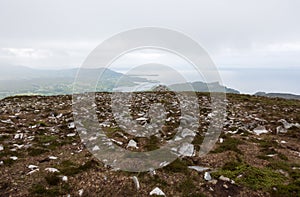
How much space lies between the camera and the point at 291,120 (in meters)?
17.4

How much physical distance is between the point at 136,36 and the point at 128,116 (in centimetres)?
701

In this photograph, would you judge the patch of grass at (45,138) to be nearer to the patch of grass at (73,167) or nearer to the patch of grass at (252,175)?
the patch of grass at (73,167)

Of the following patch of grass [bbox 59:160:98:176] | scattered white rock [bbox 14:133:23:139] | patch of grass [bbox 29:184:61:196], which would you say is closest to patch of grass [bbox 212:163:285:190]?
patch of grass [bbox 59:160:98:176]

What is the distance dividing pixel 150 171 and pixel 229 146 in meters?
4.97

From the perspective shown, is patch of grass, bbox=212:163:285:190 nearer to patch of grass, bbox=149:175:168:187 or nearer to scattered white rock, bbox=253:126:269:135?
patch of grass, bbox=149:175:168:187

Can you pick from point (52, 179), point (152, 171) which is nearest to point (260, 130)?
point (152, 171)

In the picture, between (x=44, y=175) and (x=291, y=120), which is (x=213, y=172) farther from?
(x=291, y=120)

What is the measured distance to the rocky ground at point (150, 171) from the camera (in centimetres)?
750

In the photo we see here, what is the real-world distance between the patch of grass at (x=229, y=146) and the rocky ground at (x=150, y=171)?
0.05 m

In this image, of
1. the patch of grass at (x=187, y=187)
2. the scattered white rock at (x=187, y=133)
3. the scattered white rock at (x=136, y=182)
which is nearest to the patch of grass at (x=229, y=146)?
the scattered white rock at (x=187, y=133)

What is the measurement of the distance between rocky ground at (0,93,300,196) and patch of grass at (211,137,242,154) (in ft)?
0.16

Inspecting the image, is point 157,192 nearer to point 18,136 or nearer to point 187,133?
point 187,133

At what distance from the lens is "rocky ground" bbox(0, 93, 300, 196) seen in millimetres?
7496

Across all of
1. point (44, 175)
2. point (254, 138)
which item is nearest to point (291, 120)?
point (254, 138)
